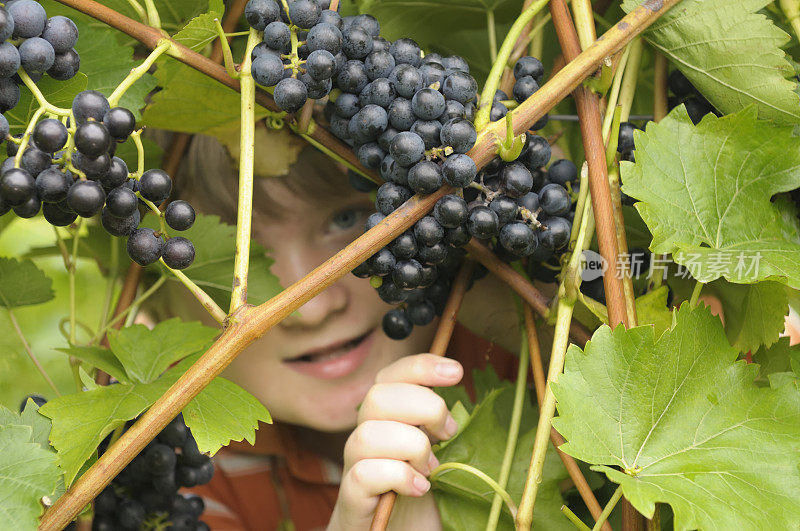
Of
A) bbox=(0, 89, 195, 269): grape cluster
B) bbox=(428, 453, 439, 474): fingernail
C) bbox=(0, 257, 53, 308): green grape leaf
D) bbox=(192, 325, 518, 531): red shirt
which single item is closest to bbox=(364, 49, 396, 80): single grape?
bbox=(0, 89, 195, 269): grape cluster

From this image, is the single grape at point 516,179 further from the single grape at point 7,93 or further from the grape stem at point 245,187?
the single grape at point 7,93

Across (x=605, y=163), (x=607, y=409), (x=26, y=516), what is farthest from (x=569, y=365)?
(x=26, y=516)

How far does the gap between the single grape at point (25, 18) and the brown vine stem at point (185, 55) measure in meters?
0.08

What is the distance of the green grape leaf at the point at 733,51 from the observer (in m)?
0.64

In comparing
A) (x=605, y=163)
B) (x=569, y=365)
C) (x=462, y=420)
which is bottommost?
(x=462, y=420)

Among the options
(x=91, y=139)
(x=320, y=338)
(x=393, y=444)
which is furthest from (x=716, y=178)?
(x=320, y=338)

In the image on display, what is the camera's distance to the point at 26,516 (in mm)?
510

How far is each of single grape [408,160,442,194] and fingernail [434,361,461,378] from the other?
274 millimetres

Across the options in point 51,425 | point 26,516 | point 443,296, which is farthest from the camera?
point 443,296

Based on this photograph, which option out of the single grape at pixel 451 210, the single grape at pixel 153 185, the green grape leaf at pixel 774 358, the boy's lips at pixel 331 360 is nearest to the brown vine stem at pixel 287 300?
the single grape at pixel 451 210

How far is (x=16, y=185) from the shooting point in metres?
0.47

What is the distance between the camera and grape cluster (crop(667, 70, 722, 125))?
0.74 meters

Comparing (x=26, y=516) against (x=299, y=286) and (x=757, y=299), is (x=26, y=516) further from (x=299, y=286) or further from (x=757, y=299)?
(x=757, y=299)

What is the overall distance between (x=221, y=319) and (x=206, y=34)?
0.27 m
